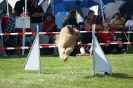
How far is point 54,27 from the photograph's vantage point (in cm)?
1498

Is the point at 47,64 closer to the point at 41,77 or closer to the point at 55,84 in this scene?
the point at 41,77

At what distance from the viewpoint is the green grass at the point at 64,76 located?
788cm

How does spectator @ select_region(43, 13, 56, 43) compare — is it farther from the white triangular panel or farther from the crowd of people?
the white triangular panel

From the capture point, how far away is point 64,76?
8820 mm

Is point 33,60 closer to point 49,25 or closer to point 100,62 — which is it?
point 100,62

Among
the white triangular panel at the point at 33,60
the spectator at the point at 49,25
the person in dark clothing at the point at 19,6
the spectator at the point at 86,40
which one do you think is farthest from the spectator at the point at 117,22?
the white triangular panel at the point at 33,60

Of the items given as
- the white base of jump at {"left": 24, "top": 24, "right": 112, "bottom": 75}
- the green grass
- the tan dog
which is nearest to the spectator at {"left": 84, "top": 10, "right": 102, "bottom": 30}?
the green grass

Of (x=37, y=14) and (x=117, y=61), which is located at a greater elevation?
(x=37, y=14)

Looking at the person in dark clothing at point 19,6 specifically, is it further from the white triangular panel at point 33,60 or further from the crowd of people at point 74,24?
the white triangular panel at point 33,60

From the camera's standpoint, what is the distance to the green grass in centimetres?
788

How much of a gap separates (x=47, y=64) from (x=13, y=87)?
3.49 meters

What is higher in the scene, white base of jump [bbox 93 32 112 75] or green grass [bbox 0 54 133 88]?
white base of jump [bbox 93 32 112 75]

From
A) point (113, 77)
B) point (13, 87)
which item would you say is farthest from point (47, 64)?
point (13, 87)

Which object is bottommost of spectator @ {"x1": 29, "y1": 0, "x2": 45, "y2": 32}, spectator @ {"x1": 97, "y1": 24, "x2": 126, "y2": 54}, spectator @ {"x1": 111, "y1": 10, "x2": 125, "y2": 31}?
spectator @ {"x1": 97, "y1": 24, "x2": 126, "y2": 54}
